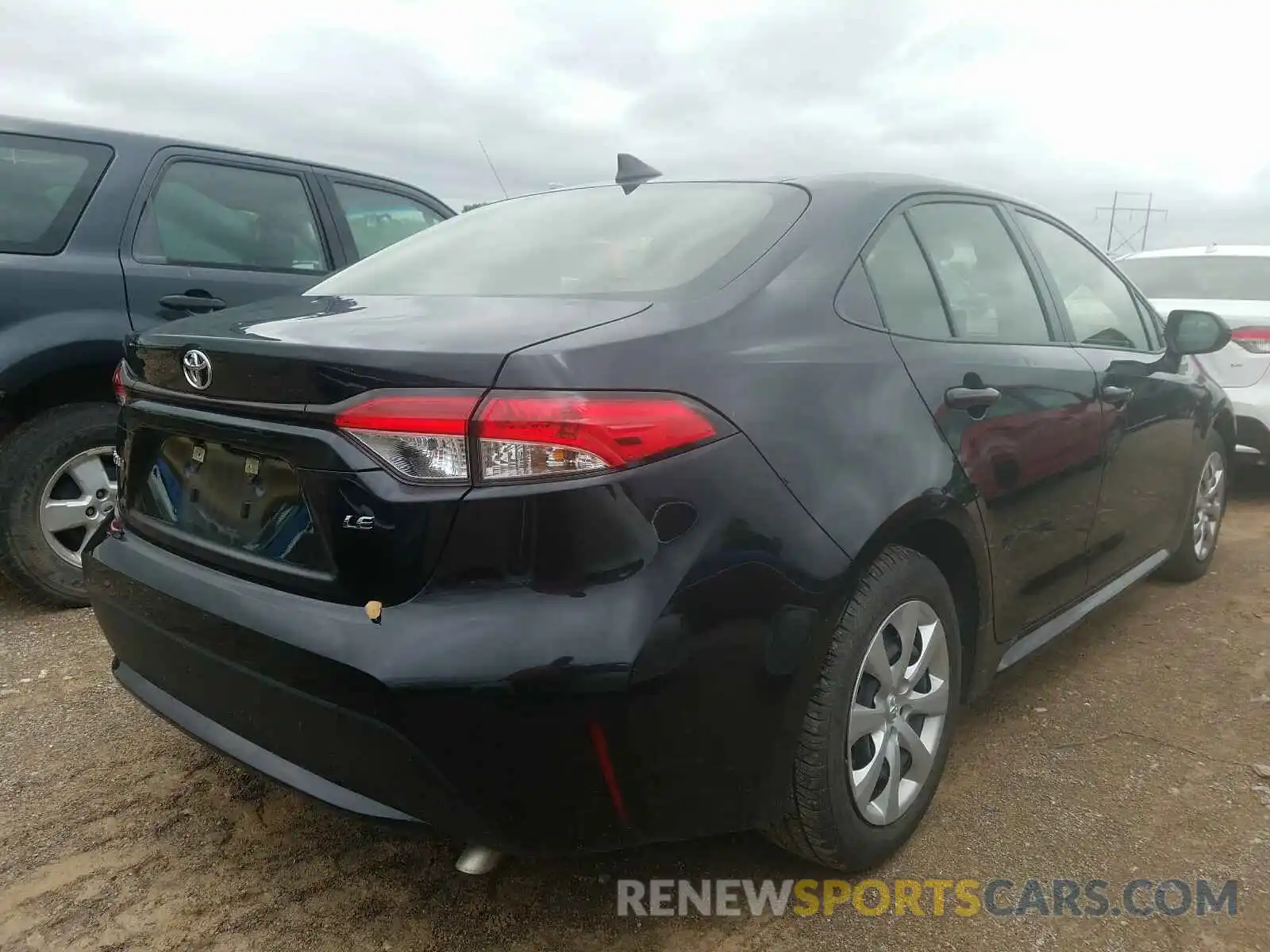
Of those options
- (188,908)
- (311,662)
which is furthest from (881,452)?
(188,908)

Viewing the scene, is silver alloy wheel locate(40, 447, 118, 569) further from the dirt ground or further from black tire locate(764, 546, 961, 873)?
black tire locate(764, 546, 961, 873)

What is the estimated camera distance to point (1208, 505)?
414 centimetres

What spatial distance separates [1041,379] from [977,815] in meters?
1.13

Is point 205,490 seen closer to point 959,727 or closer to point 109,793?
point 109,793

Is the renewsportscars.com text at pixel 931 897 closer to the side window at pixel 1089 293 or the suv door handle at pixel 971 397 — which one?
the suv door handle at pixel 971 397

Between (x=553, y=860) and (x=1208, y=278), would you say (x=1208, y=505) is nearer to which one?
(x=1208, y=278)

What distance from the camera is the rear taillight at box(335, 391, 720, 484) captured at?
1.53 meters

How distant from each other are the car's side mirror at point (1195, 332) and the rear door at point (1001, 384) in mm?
998

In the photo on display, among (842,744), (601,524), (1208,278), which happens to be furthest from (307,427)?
(1208,278)

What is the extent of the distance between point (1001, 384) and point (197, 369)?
181 centimetres

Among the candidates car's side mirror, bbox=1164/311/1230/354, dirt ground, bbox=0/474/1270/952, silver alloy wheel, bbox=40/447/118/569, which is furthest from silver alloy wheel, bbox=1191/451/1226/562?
silver alloy wheel, bbox=40/447/118/569

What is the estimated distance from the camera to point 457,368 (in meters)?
1.56

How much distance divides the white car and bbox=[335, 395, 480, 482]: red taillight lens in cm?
431

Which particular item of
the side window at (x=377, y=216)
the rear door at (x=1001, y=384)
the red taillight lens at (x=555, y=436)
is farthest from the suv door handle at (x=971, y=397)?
the side window at (x=377, y=216)
